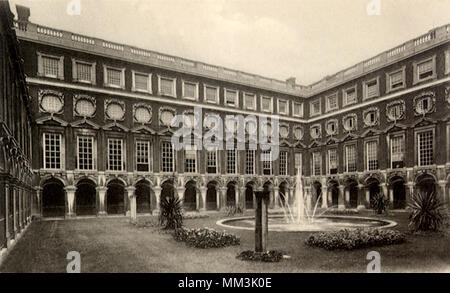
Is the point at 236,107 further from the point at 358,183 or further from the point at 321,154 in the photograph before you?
the point at 358,183

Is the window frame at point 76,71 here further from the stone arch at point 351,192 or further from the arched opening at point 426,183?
the arched opening at point 426,183

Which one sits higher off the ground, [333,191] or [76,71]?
[76,71]

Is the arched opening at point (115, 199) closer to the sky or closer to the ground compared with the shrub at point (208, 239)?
closer to the ground

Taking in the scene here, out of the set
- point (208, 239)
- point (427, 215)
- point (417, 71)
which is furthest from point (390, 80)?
point (208, 239)

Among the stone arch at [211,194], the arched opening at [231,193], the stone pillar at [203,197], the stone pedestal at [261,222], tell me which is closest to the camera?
the stone pedestal at [261,222]

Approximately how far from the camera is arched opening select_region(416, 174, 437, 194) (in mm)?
27391

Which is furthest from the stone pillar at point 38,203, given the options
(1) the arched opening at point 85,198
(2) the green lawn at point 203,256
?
(2) the green lawn at point 203,256

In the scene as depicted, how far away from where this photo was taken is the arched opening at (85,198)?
2790 centimetres

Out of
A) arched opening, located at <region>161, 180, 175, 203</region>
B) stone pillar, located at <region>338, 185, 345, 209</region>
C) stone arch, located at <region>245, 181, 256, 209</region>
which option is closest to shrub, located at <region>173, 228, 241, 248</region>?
arched opening, located at <region>161, 180, 175, 203</region>

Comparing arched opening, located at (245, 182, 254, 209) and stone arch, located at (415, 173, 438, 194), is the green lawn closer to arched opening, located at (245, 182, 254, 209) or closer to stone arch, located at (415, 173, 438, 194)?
stone arch, located at (415, 173, 438, 194)

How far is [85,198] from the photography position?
2848 centimetres

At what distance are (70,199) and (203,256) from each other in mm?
19296

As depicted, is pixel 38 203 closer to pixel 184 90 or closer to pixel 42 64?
pixel 42 64

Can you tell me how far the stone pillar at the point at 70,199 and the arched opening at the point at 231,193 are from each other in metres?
15.1
